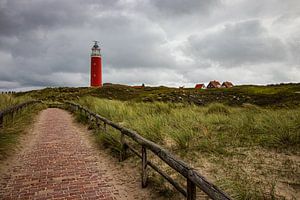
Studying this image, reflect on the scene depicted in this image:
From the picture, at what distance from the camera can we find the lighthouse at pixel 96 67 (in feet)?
178

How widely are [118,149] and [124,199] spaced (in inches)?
92.9

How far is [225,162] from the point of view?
5.00 m

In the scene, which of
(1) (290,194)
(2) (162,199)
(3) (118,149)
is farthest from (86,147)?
(1) (290,194)

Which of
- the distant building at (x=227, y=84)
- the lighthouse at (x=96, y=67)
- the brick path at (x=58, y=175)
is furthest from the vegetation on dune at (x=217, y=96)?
the distant building at (x=227, y=84)

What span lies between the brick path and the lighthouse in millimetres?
48394

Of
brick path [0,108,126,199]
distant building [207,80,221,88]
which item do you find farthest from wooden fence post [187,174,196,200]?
distant building [207,80,221,88]

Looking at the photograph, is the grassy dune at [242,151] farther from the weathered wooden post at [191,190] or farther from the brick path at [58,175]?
the brick path at [58,175]

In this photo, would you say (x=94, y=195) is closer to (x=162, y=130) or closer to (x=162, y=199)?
(x=162, y=199)

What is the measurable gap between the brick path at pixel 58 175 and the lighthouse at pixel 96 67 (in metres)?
48.4

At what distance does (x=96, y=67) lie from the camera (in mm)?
54344

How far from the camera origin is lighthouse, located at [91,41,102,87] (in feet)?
178

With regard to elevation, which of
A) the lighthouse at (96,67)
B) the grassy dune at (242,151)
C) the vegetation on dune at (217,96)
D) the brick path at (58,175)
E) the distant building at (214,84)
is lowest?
the brick path at (58,175)

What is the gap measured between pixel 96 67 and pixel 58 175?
51.4 meters

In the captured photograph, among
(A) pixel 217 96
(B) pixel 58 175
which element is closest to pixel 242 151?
(B) pixel 58 175
